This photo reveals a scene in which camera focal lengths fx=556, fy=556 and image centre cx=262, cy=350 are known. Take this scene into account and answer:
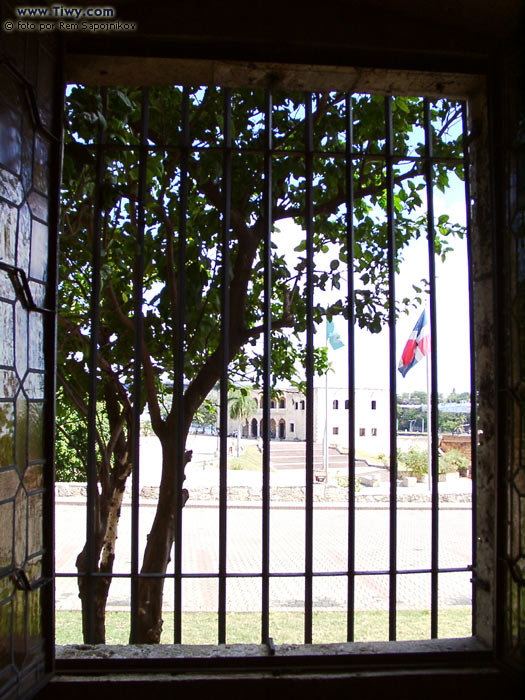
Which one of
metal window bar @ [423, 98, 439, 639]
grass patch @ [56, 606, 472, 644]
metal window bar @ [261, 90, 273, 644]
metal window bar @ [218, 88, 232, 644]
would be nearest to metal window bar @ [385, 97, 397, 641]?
metal window bar @ [423, 98, 439, 639]

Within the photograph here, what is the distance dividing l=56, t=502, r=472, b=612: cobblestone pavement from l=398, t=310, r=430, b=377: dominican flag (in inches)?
177

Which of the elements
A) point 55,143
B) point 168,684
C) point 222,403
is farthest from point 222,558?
point 55,143

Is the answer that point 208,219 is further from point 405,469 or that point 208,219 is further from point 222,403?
point 405,469

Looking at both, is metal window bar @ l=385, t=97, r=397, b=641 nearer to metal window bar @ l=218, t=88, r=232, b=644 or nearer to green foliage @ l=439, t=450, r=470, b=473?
metal window bar @ l=218, t=88, r=232, b=644

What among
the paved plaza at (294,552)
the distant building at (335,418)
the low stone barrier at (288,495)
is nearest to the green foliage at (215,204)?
the paved plaza at (294,552)

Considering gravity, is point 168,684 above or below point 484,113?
below

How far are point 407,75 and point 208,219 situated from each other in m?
2.19

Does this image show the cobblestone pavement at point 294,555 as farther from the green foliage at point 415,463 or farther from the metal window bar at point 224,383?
the metal window bar at point 224,383

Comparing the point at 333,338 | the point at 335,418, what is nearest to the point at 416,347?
the point at 333,338

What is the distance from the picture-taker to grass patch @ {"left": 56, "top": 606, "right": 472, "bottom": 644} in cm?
734

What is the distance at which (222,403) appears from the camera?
2.32 meters

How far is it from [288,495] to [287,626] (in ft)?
33.2

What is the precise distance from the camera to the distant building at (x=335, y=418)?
34938mm

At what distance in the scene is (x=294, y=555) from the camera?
1196 cm
